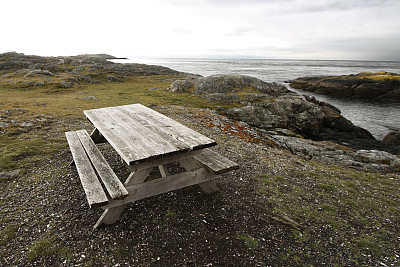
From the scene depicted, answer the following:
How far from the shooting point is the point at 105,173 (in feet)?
17.3

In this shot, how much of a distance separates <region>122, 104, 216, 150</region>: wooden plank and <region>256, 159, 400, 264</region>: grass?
284cm

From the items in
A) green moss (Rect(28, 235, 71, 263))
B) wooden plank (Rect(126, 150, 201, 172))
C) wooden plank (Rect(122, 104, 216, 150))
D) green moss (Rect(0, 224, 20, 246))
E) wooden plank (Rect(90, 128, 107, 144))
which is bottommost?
green moss (Rect(0, 224, 20, 246))

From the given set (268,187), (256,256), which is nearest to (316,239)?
(256,256)

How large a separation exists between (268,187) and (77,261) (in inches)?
221

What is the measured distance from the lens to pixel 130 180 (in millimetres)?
5074

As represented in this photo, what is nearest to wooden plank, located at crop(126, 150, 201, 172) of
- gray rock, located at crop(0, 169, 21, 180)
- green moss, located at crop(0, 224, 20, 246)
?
green moss, located at crop(0, 224, 20, 246)

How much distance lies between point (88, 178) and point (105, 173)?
0.38m

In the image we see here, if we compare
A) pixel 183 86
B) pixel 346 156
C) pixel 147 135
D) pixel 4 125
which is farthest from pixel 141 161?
pixel 183 86

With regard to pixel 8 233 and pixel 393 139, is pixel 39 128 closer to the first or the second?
pixel 8 233

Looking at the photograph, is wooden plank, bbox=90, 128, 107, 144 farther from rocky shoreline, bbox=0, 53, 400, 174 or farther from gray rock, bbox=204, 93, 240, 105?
gray rock, bbox=204, 93, 240, 105

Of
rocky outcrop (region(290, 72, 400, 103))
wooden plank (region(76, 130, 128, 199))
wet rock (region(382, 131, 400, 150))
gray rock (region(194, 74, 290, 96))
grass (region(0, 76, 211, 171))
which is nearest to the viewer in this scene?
wooden plank (region(76, 130, 128, 199))

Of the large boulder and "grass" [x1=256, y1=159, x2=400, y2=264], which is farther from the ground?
the large boulder

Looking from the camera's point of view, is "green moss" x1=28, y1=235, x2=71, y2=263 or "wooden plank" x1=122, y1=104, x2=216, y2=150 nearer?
"green moss" x1=28, y1=235, x2=71, y2=263

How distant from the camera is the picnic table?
472cm
